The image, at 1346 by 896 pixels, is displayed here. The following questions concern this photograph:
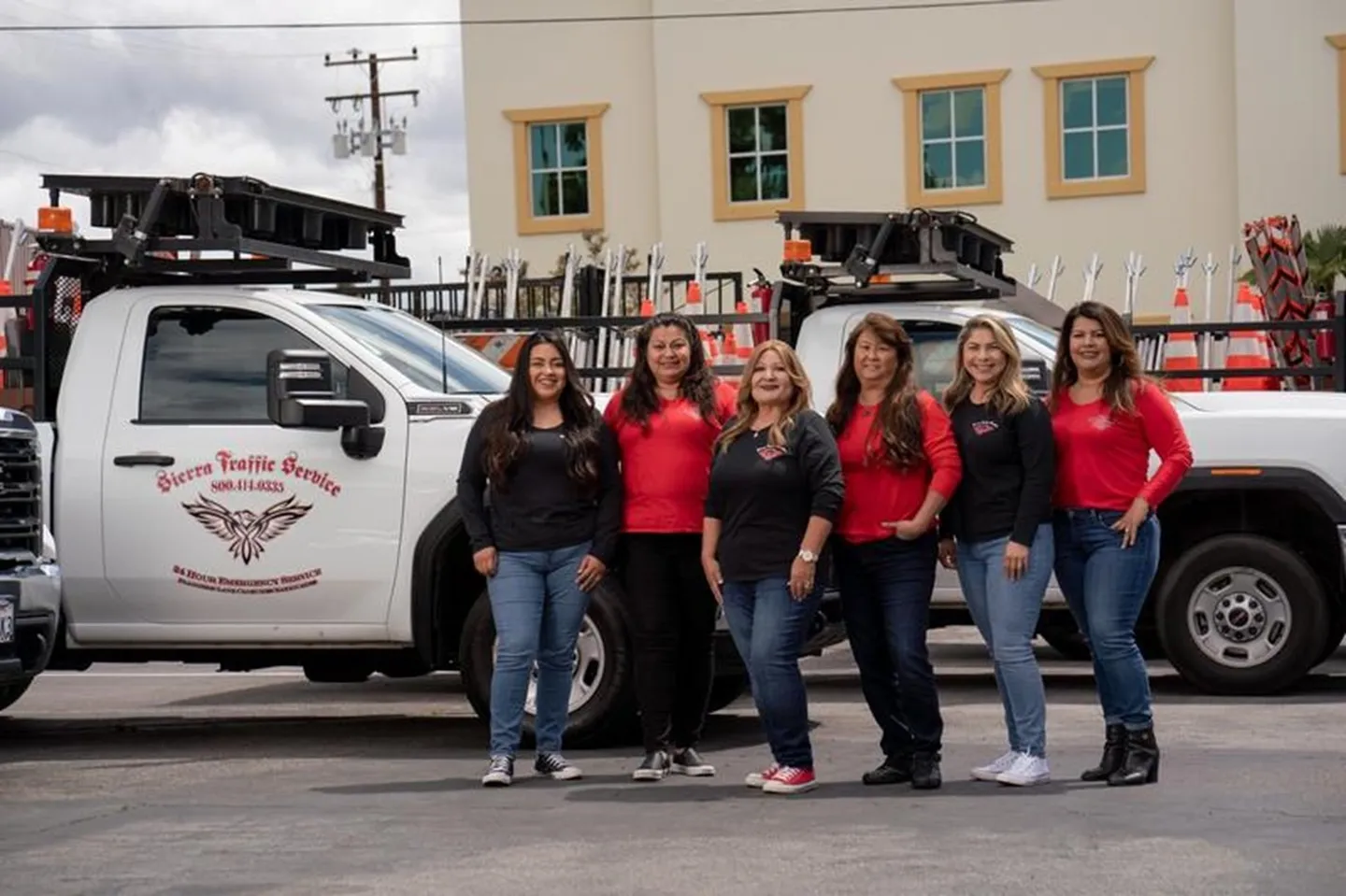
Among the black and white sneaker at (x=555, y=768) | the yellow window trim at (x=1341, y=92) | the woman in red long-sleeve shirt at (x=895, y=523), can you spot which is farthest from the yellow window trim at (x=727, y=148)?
the woman in red long-sleeve shirt at (x=895, y=523)

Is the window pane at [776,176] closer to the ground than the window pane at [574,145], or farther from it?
closer to the ground

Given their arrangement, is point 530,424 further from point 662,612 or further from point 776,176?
point 776,176

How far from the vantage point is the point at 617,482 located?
938cm

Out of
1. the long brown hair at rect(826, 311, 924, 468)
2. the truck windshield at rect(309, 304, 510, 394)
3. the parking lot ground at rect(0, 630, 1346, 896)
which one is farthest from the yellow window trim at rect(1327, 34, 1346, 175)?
the long brown hair at rect(826, 311, 924, 468)

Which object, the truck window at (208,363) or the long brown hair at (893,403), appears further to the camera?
the truck window at (208,363)

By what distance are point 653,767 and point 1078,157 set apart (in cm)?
2436

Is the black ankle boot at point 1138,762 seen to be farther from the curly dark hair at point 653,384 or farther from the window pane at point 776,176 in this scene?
the window pane at point 776,176

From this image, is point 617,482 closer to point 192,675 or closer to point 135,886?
point 135,886

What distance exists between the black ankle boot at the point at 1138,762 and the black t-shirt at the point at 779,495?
135 cm

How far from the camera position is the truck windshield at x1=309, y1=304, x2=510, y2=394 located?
1081 cm

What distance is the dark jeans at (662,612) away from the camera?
9344mm

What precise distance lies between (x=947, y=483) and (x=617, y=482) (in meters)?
1.28

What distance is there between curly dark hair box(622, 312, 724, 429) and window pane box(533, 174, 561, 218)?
25.4m

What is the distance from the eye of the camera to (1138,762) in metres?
8.88
